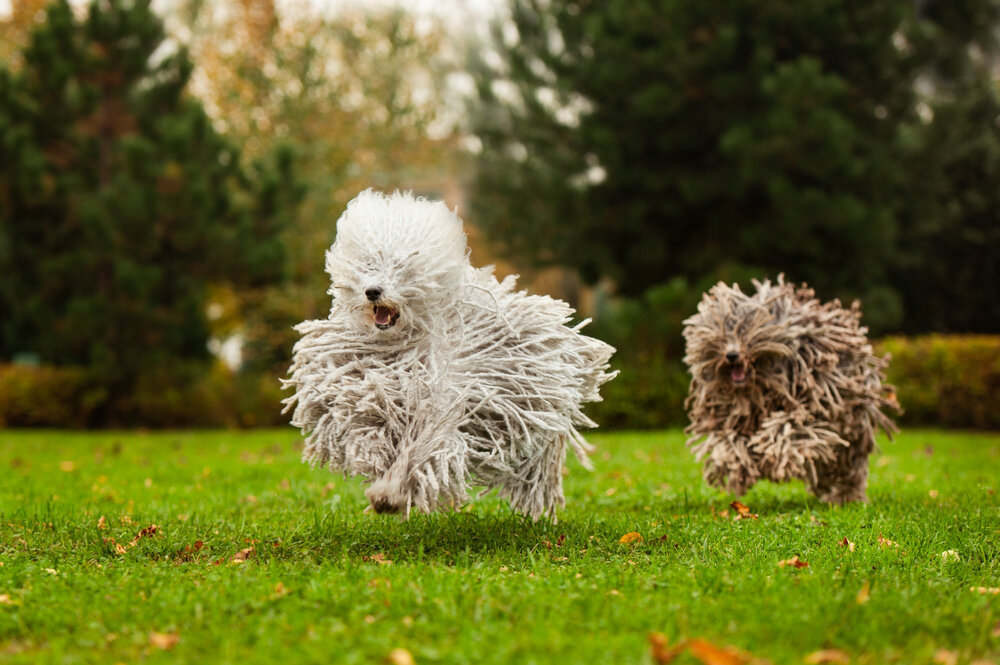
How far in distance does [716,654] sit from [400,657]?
3.39ft

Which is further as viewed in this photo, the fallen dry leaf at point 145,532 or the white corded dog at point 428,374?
the fallen dry leaf at point 145,532

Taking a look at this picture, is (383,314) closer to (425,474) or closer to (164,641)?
(425,474)

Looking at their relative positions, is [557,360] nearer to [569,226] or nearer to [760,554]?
[760,554]

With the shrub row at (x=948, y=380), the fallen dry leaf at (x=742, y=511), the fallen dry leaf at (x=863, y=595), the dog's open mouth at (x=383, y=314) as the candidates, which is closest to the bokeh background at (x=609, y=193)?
the shrub row at (x=948, y=380)

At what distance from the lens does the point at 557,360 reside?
17.6 feet

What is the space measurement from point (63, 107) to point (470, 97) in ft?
28.2

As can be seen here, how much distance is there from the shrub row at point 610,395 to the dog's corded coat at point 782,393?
7.24 metres

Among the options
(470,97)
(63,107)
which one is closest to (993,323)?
(470,97)

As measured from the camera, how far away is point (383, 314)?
16.3 feet

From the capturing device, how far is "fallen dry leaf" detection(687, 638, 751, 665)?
9.95 feet

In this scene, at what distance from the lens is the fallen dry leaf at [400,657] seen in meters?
3.08

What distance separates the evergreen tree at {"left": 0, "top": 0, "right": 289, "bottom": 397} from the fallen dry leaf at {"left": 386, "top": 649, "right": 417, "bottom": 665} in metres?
13.2

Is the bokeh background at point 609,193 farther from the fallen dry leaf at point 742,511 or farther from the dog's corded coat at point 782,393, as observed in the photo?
the fallen dry leaf at point 742,511

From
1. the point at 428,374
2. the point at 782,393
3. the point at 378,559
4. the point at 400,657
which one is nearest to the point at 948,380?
the point at 782,393
